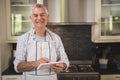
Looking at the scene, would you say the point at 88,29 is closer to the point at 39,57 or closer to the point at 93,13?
the point at 93,13

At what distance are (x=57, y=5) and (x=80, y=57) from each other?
87 cm

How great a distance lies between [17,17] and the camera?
11.3 ft

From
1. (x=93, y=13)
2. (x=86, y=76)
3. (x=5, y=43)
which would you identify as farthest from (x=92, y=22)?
(x=5, y=43)

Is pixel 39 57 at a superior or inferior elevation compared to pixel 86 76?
superior

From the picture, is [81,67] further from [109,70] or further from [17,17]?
[17,17]

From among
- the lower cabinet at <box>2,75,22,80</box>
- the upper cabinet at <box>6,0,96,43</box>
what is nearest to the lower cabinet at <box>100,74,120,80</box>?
the upper cabinet at <box>6,0,96,43</box>

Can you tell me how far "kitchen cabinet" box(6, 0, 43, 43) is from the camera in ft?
10.9

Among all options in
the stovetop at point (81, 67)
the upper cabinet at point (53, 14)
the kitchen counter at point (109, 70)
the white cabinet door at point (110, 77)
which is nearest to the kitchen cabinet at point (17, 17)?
the upper cabinet at point (53, 14)

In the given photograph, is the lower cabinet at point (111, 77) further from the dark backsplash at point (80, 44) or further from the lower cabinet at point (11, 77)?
the lower cabinet at point (11, 77)

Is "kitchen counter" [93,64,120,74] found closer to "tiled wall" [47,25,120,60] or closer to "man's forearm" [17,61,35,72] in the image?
"tiled wall" [47,25,120,60]

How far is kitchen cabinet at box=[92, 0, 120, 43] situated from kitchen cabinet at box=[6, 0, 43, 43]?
3.05 ft

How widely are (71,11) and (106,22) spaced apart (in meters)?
0.55

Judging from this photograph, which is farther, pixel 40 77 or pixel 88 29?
pixel 88 29

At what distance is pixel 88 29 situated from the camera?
3607mm
